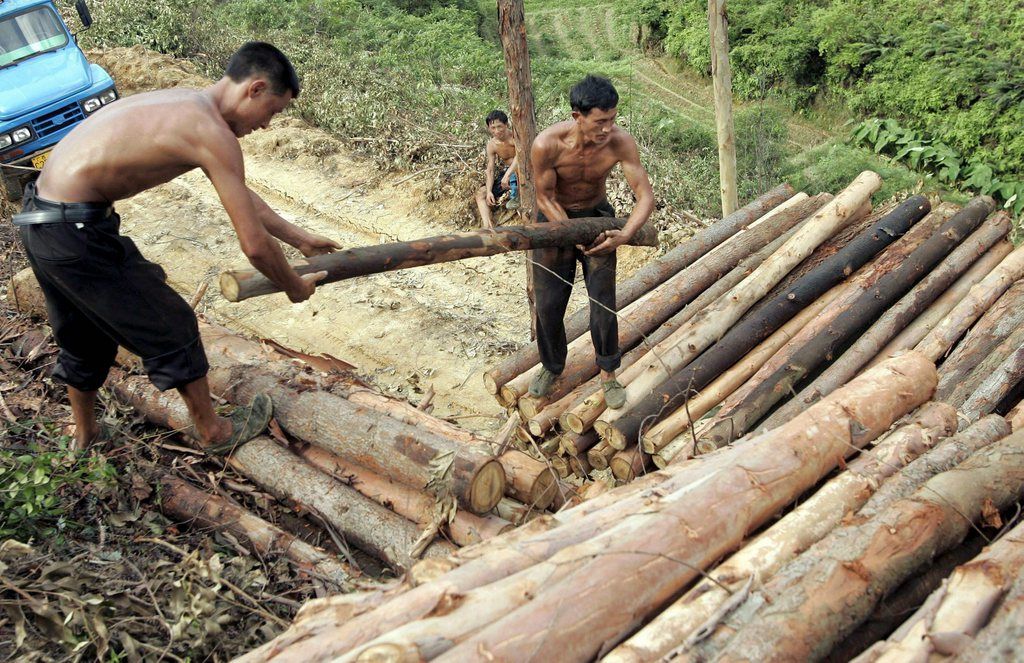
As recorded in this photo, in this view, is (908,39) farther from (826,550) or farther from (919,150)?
(826,550)

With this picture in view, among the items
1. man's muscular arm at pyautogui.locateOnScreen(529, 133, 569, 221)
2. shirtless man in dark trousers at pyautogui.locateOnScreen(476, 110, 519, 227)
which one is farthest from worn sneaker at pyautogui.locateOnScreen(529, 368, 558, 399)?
shirtless man in dark trousers at pyautogui.locateOnScreen(476, 110, 519, 227)

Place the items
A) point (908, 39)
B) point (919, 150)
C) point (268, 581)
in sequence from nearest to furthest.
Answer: point (268, 581), point (919, 150), point (908, 39)

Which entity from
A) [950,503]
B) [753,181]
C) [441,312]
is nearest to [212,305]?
[441,312]

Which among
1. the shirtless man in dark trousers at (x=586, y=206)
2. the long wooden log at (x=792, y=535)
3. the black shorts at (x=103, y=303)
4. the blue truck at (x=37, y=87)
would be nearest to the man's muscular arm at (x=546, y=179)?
the shirtless man in dark trousers at (x=586, y=206)

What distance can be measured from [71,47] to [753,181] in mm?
9739

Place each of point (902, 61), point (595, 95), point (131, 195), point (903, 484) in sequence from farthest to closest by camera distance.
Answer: point (902, 61), point (595, 95), point (131, 195), point (903, 484)

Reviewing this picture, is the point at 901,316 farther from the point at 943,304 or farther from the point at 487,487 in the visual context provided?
the point at 487,487

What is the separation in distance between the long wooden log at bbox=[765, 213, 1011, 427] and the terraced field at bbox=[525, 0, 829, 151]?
9848 millimetres

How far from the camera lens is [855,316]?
532 cm

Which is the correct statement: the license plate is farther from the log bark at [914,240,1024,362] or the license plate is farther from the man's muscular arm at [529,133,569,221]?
the log bark at [914,240,1024,362]

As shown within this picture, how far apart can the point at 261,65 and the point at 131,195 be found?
2.82 ft

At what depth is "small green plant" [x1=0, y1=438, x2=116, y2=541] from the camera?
3.55 m

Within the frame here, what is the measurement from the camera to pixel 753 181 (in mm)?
12555

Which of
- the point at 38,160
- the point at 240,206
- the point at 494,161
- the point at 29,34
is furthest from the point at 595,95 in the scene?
the point at 29,34
